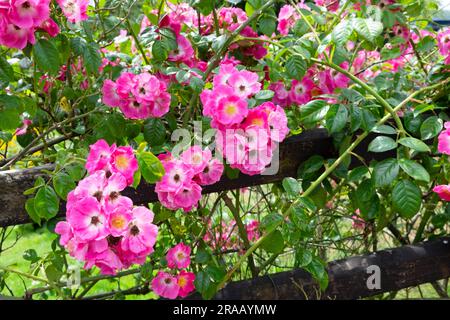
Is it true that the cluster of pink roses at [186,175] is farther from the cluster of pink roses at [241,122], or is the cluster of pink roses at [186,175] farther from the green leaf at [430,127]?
the green leaf at [430,127]

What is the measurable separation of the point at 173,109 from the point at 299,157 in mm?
331

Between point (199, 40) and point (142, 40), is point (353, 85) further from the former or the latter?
point (142, 40)

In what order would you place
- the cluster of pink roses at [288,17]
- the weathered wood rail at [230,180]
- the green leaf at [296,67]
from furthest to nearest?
the cluster of pink roses at [288,17], the green leaf at [296,67], the weathered wood rail at [230,180]

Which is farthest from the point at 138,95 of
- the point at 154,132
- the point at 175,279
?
the point at 175,279

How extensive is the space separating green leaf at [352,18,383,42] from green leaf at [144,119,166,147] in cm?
48

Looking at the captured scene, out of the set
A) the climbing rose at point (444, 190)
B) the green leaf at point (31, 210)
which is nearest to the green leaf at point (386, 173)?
the climbing rose at point (444, 190)

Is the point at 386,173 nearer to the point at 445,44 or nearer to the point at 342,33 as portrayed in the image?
the point at 342,33

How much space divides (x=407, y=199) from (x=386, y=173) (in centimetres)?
7

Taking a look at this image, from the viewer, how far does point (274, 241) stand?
4.07 ft

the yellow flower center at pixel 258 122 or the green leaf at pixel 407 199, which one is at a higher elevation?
the yellow flower center at pixel 258 122

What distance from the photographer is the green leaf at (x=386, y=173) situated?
3.97ft

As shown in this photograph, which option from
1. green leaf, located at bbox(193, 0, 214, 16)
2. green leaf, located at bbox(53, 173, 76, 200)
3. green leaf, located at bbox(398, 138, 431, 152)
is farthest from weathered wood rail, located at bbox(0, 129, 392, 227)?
green leaf, located at bbox(193, 0, 214, 16)
